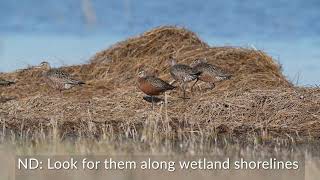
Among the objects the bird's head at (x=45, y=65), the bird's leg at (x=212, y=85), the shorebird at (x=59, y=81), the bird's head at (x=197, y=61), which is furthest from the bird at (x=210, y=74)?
the bird's head at (x=45, y=65)

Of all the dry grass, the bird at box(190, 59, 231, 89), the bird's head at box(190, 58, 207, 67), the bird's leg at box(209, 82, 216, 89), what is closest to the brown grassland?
the dry grass

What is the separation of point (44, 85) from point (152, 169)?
8081mm

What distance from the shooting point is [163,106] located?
12.9 m

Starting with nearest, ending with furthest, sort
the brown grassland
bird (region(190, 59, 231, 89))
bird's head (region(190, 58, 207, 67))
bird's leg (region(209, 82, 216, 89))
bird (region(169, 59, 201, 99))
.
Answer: the brown grassland < bird (region(169, 59, 201, 99)) < bird (region(190, 59, 231, 89)) < bird's leg (region(209, 82, 216, 89)) < bird's head (region(190, 58, 207, 67))

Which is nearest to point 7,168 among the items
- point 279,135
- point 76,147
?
point 76,147

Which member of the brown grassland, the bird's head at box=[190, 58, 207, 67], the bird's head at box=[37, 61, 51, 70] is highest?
the bird's head at box=[37, 61, 51, 70]

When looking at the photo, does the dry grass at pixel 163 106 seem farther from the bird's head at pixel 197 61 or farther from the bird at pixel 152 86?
the bird's head at pixel 197 61

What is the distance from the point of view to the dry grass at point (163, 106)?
1132cm

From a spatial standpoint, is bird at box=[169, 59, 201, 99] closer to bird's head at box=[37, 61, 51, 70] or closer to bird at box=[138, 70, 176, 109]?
bird at box=[138, 70, 176, 109]

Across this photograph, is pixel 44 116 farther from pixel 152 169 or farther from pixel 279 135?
pixel 152 169

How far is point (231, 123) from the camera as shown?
11.6m

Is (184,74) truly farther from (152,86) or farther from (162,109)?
(162,109)

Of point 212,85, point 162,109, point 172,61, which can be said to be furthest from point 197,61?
point 162,109

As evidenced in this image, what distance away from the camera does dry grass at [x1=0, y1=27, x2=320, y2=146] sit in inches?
446
